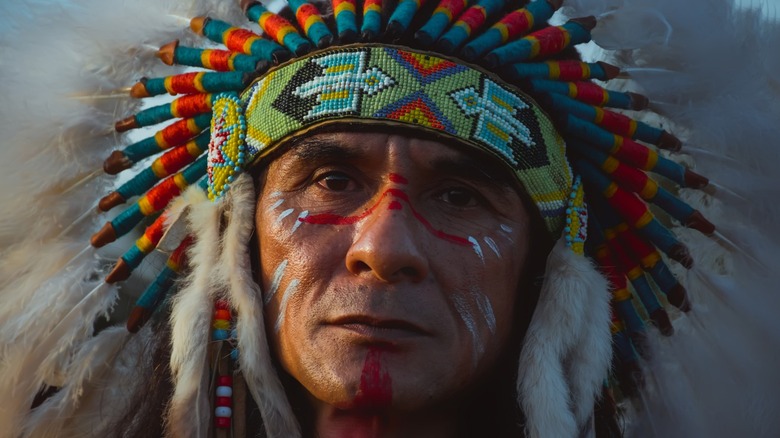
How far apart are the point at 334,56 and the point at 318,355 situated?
913 millimetres

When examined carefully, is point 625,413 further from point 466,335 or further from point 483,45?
point 483,45

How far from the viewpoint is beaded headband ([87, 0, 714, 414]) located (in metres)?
3.03

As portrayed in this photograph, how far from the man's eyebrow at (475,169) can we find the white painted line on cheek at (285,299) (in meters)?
0.53

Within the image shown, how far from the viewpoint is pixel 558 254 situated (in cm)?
319

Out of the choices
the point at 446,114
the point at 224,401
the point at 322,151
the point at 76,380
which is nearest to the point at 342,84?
the point at 322,151

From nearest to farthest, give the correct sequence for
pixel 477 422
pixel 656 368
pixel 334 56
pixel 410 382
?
pixel 410 382 < pixel 334 56 < pixel 477 422 < pixel 656 368

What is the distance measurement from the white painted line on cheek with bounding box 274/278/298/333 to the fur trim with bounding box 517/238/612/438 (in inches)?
29.3

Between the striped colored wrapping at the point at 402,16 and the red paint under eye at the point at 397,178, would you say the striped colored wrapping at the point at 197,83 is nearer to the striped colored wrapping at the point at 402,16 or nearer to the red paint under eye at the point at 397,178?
the striped colored wrapping at the point at 402,16

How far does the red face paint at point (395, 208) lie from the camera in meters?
2.90

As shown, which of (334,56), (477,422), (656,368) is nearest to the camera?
(334,56)

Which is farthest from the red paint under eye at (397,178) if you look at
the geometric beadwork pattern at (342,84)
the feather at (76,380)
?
the feather at (76,380)

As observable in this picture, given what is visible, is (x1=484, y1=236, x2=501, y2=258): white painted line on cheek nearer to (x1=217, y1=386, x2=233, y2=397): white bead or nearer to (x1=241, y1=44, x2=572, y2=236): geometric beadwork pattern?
(x1=241, y1=44, x2=572, y2=236): geometric beadwork pattern

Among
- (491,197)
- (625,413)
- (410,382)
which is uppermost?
(491,197)

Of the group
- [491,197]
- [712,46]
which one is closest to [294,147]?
[491,197]
